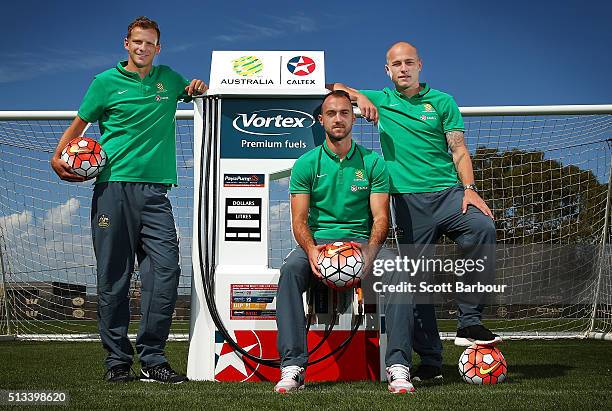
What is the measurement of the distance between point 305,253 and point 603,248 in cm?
672

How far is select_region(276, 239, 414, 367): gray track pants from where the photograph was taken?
3328 mm

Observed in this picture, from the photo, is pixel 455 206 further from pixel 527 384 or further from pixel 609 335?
→ pixel 609 335

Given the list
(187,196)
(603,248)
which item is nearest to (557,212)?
(603,248)

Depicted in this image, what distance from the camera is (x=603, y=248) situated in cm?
892

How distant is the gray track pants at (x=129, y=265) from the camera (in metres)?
3.83

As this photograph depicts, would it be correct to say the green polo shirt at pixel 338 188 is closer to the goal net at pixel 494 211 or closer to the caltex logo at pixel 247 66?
the caltex logo at pixel 247 66

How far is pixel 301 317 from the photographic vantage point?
3385mm

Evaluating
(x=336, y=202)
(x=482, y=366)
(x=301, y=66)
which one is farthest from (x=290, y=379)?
(x=301, y=66)

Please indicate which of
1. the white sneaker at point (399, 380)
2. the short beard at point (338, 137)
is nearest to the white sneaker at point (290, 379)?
the white sneaker at point (399, 380)

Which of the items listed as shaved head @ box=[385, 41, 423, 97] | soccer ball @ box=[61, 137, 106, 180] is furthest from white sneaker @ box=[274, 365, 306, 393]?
shaved head @ box=[385, 41, 423, 97]

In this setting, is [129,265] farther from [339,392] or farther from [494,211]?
[494,211]

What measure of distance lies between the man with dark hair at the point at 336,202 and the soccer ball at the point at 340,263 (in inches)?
2.3

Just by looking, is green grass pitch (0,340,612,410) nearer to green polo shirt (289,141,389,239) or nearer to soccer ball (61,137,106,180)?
green polo shirt (289,141,389,239)

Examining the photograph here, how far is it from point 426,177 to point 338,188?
61 centimetres
